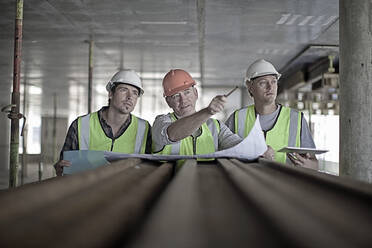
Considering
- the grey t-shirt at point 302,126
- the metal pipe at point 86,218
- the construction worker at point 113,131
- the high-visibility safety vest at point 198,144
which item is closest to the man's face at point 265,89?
the grey t-shirt at point 302,126

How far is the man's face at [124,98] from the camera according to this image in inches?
180

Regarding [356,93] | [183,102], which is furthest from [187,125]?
[356,93]

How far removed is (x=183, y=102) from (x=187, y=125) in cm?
96

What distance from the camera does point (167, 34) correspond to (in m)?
9.48

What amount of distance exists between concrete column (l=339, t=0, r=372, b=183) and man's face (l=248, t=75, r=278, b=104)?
110cm

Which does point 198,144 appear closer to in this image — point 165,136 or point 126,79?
point 165,136

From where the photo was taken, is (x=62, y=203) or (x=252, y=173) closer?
(x=62, y=203)

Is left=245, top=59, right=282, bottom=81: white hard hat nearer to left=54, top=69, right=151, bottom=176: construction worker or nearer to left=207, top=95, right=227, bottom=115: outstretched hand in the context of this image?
left=54, top=69, right=151, bottom=176: construction worker

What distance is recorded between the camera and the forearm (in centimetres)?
297

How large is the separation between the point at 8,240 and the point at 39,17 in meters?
8.24


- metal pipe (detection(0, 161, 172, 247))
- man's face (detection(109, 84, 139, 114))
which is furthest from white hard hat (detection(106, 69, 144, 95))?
metal pipe (detection(0, 161, 172, 247))

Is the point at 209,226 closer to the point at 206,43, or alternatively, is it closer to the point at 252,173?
the point at 252,173

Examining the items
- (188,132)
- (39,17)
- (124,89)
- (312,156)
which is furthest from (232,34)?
(188,132)

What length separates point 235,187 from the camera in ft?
5.08
